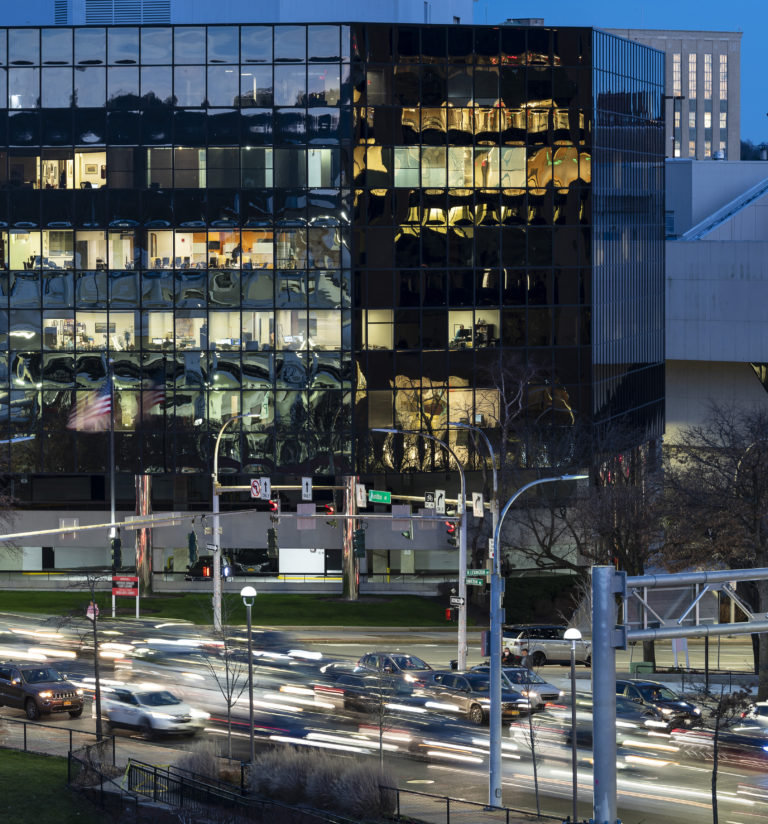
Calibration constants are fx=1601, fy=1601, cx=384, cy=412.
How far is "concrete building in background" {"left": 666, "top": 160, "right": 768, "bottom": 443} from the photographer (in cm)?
10012

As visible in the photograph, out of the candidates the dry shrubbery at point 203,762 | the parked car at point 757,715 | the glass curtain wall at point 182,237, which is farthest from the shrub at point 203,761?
the glass curtain wall at point 182,237

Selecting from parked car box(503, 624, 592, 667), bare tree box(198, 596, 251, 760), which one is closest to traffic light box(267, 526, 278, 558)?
bare tree box(198, 596, 251, 760)

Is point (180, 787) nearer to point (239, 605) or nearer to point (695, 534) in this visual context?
point (695, 534)

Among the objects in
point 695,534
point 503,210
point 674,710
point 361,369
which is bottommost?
point 674,710

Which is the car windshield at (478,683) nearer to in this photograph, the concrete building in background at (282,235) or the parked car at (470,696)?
the parked car at (470,696)

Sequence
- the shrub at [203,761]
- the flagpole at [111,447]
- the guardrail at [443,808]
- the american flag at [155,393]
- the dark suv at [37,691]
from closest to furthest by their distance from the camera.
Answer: the guardrail at [443,808] < the shrub at [203,761] < the dark suv at [37,691] < the flagpole at [111,447] < the american flag at [155,393]

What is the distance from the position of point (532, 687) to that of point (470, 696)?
2.39 metres

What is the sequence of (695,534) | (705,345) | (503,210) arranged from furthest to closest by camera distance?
(705,345)
(503,210)
(695,534)

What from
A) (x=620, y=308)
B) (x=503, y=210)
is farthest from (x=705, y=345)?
(x=503, y=210)

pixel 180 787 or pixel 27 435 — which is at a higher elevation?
pixel 27 435

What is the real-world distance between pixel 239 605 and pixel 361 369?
1371 centimetres

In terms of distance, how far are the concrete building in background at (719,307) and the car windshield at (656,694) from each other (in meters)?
49.4

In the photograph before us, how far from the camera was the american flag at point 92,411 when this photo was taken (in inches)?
2771

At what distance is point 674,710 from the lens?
1889 inches
